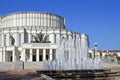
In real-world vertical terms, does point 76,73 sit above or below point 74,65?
below

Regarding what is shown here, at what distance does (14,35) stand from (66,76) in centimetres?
5824

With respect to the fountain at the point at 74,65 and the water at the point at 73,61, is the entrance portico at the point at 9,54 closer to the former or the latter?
the fountain at the point at 74,65

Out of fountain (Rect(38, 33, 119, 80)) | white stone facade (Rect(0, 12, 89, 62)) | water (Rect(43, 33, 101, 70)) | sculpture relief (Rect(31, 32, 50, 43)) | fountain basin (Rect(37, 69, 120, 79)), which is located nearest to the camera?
fountain basin (Rect(37, 69, 120, 79))

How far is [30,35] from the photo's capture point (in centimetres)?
7925

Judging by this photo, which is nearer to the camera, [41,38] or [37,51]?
[37,51]

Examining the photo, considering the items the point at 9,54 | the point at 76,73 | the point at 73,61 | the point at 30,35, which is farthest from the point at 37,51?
the point at 76,73

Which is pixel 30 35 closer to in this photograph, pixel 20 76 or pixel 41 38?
pixel 41 38

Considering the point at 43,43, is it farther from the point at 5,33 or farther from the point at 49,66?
the point at 49,66

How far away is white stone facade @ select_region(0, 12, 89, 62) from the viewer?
66.4 meters

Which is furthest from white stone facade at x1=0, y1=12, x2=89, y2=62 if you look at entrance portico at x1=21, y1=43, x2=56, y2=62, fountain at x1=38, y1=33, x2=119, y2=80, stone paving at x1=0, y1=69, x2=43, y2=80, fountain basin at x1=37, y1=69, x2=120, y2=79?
stone paving at x1=0, y1=69, x2=43, y2=80

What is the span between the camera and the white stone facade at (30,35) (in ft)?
218

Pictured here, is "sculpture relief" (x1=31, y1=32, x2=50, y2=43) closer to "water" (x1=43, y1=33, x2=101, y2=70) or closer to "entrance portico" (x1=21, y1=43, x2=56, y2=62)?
"entrance portico" (x1=21, y1=43, x2=56, y2=62)

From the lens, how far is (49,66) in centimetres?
2747

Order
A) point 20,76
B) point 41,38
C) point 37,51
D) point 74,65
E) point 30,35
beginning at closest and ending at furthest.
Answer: point 20,76, point 74,65, point 37,51, point 41,38, point 30,35
